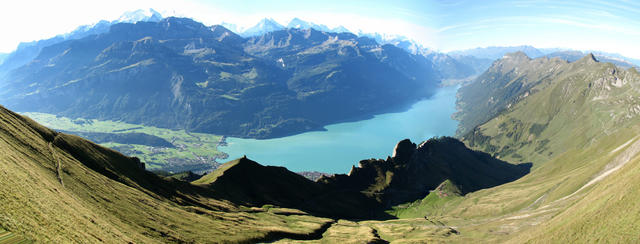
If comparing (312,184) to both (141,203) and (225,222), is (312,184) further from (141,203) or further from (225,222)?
(141,203)

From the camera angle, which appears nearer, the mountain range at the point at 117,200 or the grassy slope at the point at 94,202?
the grassy slope at the point at 94,202

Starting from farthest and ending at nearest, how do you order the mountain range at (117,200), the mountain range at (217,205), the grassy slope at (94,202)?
the mountain range at (217,205)
the mountain range at (117,200)
the grassy slope at (94,202)

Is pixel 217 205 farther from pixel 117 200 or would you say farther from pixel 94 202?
pixel 94 202

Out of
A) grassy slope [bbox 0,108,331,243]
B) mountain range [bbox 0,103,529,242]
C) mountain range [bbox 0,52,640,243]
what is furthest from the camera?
mountain range [bbox 0,52,640,243]

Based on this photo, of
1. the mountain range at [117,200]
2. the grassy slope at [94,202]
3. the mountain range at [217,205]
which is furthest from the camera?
the mountain range at [217,205]

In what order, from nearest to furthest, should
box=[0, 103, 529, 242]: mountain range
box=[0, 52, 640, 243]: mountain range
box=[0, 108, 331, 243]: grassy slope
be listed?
box=[0, 108, 331, 243]: grassy slope, box=[0, 103, 529, 242]: mountain range, box=[0, 52, 640, 243]: mountain range

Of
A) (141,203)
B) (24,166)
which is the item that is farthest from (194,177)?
(24,166)

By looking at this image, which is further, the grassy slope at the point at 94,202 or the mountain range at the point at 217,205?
the mountain range at the point at 217,205

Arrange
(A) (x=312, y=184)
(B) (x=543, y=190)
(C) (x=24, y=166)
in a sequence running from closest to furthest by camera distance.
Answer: (C) (x=24, y=166) < (B) (x=543, y=190) < (A) (x=312, y=184)
